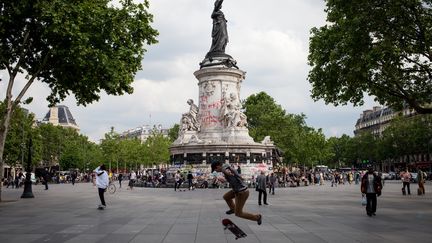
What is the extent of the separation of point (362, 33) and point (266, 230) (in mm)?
15212

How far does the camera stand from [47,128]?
102 meters

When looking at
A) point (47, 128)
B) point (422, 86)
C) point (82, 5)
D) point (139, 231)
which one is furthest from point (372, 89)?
point (47, 128)

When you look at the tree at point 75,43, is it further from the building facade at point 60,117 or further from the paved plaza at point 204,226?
the building facade at point 60,117

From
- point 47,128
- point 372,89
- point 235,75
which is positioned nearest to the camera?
point 372,89

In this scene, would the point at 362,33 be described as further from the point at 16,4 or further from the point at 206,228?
the point at 16,4

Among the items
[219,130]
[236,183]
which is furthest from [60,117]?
[236,183]

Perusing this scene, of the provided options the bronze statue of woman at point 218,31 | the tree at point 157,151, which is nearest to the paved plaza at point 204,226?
the bronze statue of woman at point 218,31

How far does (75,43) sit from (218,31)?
30.3m

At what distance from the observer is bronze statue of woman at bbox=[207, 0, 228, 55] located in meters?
51.5

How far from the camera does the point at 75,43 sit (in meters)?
23.2

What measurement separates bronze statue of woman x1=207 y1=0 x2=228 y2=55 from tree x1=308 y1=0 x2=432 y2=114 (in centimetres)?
2224

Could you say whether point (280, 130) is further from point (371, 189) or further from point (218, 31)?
point (371, 189)

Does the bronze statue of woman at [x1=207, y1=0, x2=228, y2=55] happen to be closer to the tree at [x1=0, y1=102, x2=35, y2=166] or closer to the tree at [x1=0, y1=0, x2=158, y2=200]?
the tree at [x1=0, y1=0, x2=158, y2=200]

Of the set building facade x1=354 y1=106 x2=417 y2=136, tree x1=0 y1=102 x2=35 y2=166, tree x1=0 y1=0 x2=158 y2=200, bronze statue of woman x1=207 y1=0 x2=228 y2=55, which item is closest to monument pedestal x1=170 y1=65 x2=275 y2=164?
bronze statue of woman x1=207 y1=0 x2=228 y2=55
